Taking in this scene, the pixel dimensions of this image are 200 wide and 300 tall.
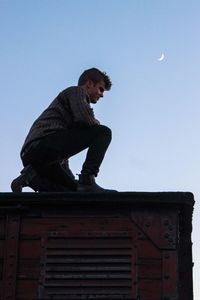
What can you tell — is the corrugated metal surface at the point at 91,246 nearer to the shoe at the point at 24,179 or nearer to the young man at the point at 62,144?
the young man at the point at 62,144

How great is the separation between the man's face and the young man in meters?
0.34

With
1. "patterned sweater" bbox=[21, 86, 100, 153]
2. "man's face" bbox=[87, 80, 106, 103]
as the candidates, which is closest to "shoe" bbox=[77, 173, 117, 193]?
"patterned sweater" bbox=[21, 86, 100, 153]

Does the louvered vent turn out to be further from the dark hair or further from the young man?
the dark hair

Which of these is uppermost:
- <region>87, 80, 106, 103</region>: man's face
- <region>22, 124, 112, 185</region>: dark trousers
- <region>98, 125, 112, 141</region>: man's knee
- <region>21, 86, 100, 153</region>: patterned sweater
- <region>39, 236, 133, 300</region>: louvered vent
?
<region>87, 80, 106, 103</region>: man's face

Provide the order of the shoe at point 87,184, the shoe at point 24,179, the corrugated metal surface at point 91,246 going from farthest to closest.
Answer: the shoe at point 24,179 < the shoe at point 87,184 < the corrugated metal surface at point 91,246

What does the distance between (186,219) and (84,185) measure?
131 cm

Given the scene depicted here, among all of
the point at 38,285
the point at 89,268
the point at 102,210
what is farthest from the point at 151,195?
the point at 38,285

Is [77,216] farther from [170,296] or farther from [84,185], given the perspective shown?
[170,296]

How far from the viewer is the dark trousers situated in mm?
8727

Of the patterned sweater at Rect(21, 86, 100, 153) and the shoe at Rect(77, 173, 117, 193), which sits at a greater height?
the patterned sweater at Rect(21, 86, 100, 153)

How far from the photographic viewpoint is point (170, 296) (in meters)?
7.58

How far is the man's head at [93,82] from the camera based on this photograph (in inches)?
374

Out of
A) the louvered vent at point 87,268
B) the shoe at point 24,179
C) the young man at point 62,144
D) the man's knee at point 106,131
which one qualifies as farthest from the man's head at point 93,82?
the louvered vent at point 87,268

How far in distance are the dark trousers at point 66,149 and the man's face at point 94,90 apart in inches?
28.9
